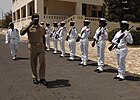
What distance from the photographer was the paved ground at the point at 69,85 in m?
6.51

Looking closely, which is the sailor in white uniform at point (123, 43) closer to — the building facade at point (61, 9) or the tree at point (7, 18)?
the building facade at point (61, 9)

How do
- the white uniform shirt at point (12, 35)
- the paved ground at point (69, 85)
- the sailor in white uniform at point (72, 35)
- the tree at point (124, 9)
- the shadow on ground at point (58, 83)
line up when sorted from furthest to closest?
the tree at point (124, 9) < the white uniform shirt at point (12, 35) < the sailor in white uniform at point (72, 35) < the shadow on ground at point (58, 83) < the paved ground at point (69, 85)

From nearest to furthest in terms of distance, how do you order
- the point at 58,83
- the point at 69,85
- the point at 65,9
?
the point at 69,85
the point at 58,83
the point at 65,9

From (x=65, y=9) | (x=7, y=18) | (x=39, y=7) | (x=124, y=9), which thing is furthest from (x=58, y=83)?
(x=7, y=18)

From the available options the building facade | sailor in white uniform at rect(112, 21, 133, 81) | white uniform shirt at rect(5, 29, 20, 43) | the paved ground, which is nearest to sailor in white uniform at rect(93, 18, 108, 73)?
the paved ground

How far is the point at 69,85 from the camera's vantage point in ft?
24.9

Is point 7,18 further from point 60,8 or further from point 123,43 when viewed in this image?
point 123,43

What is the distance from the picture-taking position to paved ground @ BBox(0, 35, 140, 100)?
21.4ft

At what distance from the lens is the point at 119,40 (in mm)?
8125

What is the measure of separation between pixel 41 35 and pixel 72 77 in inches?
77.4

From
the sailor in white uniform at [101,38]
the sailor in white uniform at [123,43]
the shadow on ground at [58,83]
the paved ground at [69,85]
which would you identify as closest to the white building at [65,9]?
the sailor in white uniform at [101,38]

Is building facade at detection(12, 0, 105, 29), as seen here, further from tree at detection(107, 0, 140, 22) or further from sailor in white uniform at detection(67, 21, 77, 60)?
sailor in white uniform at detection(67, 21, 77, 60)

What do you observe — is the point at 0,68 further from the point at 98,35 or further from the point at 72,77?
the point at 98,35

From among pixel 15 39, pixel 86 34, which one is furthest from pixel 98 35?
pixel 15 39
